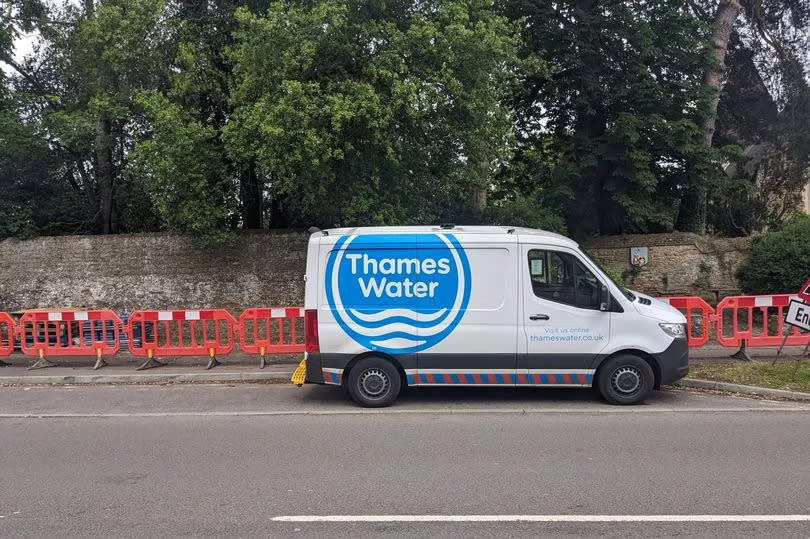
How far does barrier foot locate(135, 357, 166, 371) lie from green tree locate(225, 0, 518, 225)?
13.1ft

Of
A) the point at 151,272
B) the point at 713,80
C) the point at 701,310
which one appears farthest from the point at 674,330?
the point at 151,272

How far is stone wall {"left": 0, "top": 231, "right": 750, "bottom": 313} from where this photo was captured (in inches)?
606

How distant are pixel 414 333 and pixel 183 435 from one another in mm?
2964

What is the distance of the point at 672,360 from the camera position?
7875 mm

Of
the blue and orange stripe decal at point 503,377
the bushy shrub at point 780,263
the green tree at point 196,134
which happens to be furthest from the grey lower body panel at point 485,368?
the bushy shrub at point 780,263

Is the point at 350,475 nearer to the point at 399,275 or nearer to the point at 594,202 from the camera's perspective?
the point at 399,275

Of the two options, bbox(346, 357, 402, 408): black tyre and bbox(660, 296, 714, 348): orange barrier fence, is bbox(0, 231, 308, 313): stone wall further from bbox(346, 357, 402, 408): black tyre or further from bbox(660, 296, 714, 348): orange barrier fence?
bbox(660, 296, 714, 348): orange barrier fence

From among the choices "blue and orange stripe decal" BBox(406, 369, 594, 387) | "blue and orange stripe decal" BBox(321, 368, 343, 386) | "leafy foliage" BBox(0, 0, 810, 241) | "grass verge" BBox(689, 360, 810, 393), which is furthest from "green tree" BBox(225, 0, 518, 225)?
"grass verge" BBox(689, 360, 810, 393)

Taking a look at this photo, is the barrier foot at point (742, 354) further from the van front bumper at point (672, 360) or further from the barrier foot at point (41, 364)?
the barrier foot at point (41, 364)

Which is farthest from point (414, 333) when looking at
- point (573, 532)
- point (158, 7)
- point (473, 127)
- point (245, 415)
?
point (158, 7)

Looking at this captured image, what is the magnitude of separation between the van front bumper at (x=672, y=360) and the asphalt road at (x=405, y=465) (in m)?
0.39

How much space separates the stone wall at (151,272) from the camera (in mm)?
15383

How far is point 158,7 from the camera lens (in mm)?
13328

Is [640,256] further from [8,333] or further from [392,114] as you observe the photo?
[8,333]
